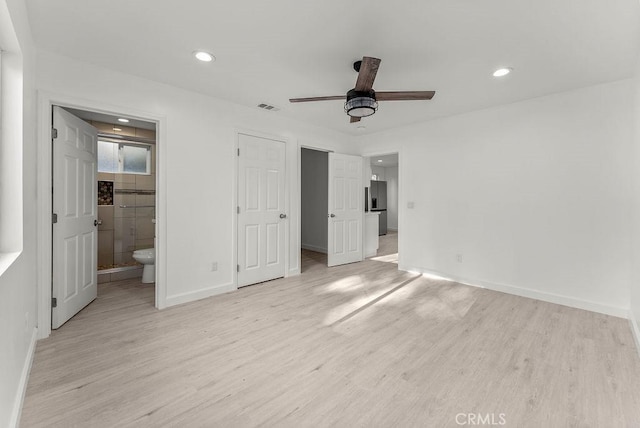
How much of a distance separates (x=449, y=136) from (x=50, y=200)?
4.80 metres

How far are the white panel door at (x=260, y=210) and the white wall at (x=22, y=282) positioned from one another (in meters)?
1.96

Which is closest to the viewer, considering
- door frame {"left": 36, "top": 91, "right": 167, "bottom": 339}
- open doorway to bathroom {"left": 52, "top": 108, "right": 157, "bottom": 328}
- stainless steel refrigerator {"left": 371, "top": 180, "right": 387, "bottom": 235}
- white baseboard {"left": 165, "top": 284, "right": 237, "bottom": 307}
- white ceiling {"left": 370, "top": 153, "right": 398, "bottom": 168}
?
door frame {"left": 36, "top": 91, "right": 167, "bottom": 339}

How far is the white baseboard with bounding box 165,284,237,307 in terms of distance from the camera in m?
3.20

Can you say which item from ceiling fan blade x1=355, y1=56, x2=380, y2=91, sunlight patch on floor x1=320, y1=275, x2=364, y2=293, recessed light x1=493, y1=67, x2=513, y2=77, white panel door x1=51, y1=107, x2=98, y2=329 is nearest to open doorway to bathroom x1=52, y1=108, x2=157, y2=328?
white panel door x1=51, y1=107, x2=98, y2=329

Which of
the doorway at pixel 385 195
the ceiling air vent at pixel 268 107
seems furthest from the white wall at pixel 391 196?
the ceiling air vent at pixel 268 107

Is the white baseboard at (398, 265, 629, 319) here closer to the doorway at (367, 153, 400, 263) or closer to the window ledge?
the window ledge

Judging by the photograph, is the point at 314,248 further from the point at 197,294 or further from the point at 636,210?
the point at 636,210

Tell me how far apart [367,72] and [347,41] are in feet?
1.21

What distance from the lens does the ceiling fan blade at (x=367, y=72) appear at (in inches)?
79.4

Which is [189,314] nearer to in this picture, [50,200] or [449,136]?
[50,200]

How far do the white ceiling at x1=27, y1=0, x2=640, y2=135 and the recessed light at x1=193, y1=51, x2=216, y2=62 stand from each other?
59mm

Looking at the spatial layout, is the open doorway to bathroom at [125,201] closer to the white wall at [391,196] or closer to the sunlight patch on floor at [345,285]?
the sunlight patch on floor at [345,285]

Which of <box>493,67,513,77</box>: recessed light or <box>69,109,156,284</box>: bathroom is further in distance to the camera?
<box>69,109,156,284</box>: bathroom

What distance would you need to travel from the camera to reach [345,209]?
17.2ft
